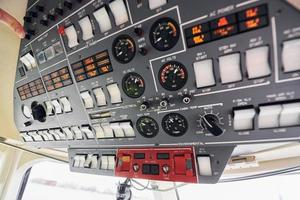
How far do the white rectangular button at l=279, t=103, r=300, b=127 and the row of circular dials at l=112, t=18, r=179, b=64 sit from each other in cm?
41

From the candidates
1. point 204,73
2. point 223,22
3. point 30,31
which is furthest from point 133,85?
point 30,31

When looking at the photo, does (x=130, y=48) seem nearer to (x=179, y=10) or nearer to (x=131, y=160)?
(x=179, y=10)

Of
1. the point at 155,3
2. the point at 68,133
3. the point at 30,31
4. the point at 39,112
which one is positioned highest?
the point at 30,31

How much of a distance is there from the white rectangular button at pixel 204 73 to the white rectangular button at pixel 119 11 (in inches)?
13.8

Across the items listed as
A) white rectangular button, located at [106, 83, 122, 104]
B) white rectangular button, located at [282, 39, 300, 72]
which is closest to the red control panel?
white rectangular button, located at [106, 83, 122, 104]

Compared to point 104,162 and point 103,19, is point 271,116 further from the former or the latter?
point 104,162

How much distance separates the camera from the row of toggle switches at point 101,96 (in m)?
1.09

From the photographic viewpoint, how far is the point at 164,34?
2.85 ft

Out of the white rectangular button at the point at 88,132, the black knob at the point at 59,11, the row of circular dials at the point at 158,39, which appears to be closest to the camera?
the row of circular dials at the point at 158,39

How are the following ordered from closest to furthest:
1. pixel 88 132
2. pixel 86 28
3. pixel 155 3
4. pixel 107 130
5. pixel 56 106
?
1. pixel 155 3
2. pixel 86 28
3. pixel 107 130
4. pixel 88 132
5. pixel 56 106

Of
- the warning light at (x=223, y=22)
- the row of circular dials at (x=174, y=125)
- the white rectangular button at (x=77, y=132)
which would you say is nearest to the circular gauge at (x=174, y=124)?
the row of circular dials at (x=174, y=125)

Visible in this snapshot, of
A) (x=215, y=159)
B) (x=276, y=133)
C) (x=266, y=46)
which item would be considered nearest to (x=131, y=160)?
(x=215, y=159)

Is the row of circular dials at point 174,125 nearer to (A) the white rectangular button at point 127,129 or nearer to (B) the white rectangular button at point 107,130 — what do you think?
(A) the white rectangular button at point 127,129

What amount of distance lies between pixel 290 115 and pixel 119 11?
70cm
